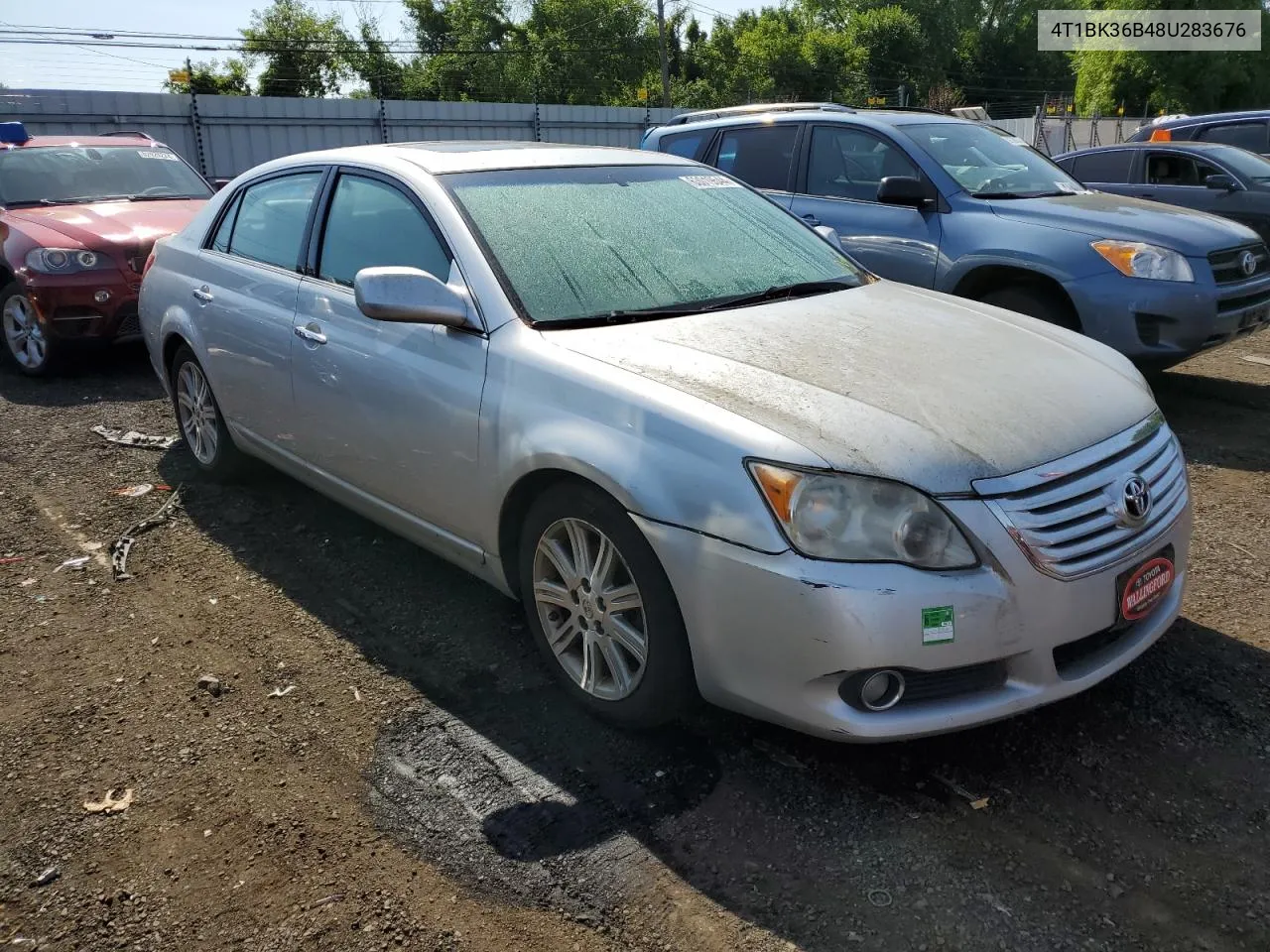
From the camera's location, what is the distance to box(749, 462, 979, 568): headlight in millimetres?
2455

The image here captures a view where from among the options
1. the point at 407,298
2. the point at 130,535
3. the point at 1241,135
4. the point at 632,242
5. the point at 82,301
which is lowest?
the point at 130,535

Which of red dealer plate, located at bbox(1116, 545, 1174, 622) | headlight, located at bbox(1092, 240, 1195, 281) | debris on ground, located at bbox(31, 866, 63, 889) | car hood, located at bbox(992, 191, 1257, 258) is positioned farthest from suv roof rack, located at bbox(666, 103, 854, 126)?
debris on ground, located at bbox(31, 866, 63, 889)

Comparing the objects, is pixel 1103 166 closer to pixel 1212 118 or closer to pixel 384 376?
pixel 1212 118

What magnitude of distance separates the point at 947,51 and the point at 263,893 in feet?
268

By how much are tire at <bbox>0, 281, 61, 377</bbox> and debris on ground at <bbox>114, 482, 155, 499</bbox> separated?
111 inches

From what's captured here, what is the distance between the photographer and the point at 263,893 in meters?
2.46

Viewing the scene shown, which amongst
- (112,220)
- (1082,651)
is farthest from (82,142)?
(1082,651)

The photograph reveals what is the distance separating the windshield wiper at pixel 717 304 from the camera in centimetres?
324

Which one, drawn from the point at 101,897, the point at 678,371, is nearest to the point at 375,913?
the point at 101,897

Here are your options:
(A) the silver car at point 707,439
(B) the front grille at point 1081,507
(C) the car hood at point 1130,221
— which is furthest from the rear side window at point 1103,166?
(B) the front grille at point 1081,507

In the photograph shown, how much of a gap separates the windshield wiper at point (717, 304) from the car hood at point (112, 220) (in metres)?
5.59

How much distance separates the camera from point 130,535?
15.5 ft

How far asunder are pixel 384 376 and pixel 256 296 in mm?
1174

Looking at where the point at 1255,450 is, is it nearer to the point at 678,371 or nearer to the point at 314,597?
the point at 678,371
